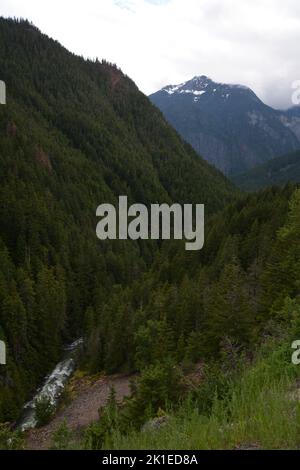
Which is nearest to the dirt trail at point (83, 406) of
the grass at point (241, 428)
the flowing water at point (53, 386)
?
the flowing water at point (53, 386)

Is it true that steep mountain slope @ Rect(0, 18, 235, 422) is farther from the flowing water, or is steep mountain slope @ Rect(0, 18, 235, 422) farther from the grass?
the grass

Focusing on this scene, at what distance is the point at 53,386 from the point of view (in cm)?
5862

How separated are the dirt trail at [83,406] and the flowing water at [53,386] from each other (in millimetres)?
2864

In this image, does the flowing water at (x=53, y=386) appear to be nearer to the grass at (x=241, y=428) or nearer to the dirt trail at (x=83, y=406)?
the dirt trail at (x=83, y=406)

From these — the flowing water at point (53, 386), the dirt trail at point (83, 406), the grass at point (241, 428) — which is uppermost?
the grass at point (241, 428)

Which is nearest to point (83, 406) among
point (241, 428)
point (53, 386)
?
point (53, 386)

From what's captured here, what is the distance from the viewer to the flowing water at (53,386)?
48241 mm

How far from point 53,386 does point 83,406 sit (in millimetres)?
16504

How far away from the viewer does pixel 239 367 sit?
30.6 ft

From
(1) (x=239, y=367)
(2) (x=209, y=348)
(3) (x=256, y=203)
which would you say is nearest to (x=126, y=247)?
(3) (x=256, y=203)

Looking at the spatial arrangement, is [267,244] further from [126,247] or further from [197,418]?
[126,247]

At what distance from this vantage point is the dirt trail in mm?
36791

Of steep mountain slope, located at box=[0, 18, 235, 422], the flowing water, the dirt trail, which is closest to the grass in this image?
the dirt trail

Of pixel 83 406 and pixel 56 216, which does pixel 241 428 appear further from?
pixel 56 216
